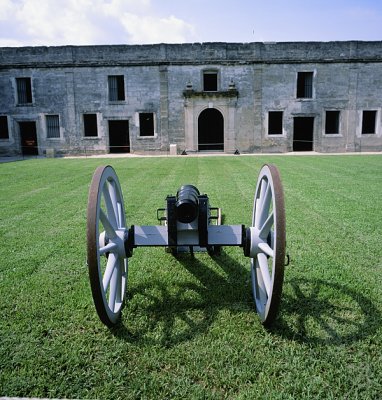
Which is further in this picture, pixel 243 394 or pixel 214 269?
pixel 214 269

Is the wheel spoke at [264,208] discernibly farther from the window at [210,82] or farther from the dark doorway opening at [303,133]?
the dark doorway opening at [303,133]

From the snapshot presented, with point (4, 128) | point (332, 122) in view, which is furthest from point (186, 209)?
point (4, 128)

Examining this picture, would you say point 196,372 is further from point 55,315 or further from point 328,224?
point 328,224

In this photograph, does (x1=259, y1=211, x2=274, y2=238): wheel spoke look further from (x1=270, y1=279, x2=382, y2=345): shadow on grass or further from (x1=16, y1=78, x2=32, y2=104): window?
(x1=16, y1=78, x2=32, y2=104): window

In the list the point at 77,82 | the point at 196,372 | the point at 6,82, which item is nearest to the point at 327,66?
the point at 77,82

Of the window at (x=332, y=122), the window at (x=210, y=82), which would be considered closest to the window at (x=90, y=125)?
the window at (x=210, y=82)

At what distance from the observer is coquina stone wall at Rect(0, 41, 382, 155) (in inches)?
925

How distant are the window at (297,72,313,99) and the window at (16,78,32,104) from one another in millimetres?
17029

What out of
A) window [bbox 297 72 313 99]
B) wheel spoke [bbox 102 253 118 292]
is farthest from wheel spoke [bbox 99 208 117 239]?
window [bbox 297 72 313 99]

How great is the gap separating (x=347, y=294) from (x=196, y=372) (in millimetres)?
1574

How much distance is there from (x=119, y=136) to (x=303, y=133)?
40.6 ft

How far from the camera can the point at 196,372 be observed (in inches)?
86.9

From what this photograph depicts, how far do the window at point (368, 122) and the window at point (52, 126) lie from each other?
63.6 feet

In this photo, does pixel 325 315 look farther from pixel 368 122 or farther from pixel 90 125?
pixel 368 122
